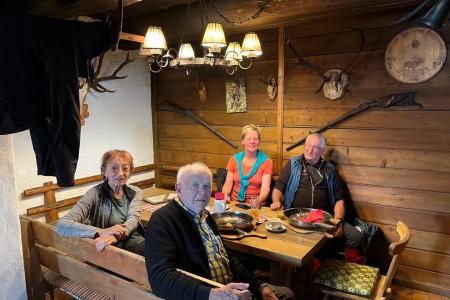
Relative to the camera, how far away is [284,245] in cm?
186

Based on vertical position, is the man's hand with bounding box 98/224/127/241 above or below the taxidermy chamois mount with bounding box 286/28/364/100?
below

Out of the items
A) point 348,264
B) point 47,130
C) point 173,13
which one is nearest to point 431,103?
point 348,264

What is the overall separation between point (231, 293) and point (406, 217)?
76.8 inches

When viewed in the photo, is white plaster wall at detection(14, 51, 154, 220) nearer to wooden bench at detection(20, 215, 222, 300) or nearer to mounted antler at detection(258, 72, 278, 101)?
wooden bench at detection(20, 215, 222, 300)

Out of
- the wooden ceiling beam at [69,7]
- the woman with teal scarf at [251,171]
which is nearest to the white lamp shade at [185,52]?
the wooden ceiling beam at [69,7]

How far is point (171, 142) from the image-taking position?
4027 millimetres

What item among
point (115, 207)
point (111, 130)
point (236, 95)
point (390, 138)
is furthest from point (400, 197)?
point (111, 130)

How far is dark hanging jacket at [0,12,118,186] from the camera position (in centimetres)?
130

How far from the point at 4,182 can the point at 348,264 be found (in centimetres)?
205

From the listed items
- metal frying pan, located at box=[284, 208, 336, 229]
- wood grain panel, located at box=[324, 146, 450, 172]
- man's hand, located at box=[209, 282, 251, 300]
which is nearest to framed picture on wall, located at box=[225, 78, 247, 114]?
wood grain panel, located at box=[324, 146, 450, 172]

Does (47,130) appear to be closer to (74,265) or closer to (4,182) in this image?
(4,182)

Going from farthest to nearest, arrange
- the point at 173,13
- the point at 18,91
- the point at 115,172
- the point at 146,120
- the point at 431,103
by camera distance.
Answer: the point at 146,120 → the point at 173,13 → the point at 431,103 → the point at 115,172 → the point at 18,91

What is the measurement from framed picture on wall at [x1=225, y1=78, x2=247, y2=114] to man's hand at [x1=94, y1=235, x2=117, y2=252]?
199 cm

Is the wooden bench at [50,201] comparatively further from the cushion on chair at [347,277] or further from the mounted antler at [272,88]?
the cushion on chair at [347,277]
